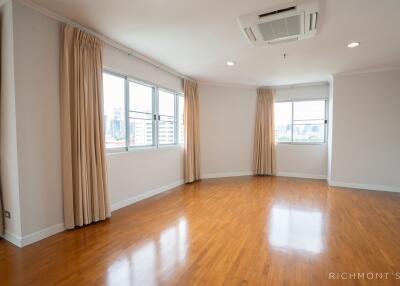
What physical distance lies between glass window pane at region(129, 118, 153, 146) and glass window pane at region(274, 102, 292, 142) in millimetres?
3933

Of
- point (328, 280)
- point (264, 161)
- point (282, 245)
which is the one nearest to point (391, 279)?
point (328, 280)

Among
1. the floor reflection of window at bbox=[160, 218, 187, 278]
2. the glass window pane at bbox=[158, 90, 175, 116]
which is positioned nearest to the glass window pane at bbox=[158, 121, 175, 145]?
the glass window pane at bbox=[158, 90, 175, 116]

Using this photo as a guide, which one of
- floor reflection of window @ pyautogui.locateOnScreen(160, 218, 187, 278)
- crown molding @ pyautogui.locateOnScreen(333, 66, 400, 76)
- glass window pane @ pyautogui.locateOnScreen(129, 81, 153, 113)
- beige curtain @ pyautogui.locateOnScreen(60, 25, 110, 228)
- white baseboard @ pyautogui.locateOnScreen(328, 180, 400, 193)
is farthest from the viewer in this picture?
white baseboard @ pyautogui.locateOnScreen(328, 180, 400, 193)

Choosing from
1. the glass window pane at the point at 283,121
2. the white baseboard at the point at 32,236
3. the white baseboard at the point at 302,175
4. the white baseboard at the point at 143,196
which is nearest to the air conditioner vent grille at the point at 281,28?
the white baseboard at the point at 143,196

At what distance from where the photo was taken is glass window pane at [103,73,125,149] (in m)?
3.41

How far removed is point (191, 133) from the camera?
5359mm

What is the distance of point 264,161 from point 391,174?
284 cm

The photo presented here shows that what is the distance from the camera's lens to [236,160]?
636cm

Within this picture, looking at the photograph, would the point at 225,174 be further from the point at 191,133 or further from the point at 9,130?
the point at 9,130

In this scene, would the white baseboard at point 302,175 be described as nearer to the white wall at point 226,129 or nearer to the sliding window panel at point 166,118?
the white wall at point 226,129

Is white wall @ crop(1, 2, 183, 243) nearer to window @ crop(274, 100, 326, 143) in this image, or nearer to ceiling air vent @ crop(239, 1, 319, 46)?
ceiling air vent @ crop(239, 1, 319, 46)

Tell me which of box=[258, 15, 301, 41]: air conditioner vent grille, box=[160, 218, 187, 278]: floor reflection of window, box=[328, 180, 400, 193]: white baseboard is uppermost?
box=[258, 15, 301, 41]: air conditioner vent grille

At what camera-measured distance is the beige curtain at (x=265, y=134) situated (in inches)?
245

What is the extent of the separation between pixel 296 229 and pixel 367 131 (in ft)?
11.4
